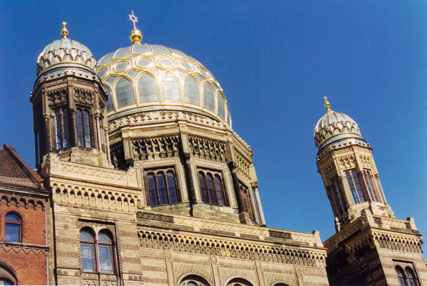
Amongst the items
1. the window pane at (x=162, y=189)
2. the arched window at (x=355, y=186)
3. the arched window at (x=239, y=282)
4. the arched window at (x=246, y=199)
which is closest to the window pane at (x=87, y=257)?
the arched window at (x=239, y=282)

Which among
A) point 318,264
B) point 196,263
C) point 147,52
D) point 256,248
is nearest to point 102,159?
point 196,263

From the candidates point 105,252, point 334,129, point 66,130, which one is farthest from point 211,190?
point 105,252

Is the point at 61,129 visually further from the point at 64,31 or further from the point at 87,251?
the point at 87,251

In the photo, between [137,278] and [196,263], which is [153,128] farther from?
[137,278]

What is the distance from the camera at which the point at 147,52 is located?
40.6 metres

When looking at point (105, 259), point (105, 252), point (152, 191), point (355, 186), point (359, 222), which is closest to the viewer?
point (105, 259)

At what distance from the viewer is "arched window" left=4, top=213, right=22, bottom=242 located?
23500 mm

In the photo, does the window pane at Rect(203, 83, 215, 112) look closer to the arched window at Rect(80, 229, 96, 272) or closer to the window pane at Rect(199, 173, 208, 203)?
the window pane at Rect(199, 173, 208, 203)

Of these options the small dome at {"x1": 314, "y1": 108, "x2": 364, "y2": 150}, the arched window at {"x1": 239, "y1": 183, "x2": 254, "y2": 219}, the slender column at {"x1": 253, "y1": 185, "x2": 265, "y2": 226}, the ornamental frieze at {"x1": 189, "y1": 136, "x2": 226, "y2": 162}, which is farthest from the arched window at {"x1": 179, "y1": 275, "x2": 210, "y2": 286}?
the small dome at {"x1": 314, "y1": 108, "x2": 364, "y2": 150}

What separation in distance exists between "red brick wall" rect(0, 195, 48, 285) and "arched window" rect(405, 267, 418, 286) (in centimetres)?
1804

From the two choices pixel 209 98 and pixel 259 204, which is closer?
pixel 259 204

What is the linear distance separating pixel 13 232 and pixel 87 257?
8.76 ft

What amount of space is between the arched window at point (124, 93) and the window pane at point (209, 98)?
4.26 meters

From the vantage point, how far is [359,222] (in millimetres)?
34688
